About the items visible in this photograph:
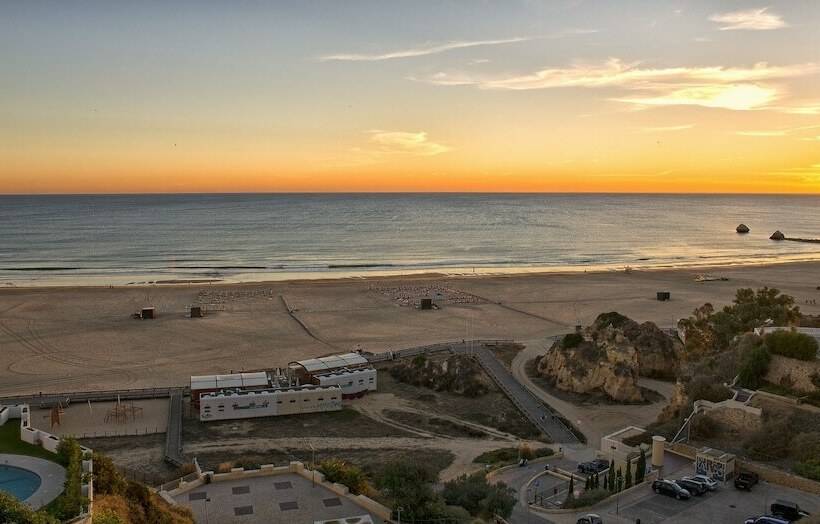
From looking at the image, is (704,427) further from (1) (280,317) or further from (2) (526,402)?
(1) (280,317)

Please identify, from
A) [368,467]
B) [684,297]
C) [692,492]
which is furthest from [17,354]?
[684,297]

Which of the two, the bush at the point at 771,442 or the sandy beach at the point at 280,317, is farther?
the sandy beach at the point at 280,317

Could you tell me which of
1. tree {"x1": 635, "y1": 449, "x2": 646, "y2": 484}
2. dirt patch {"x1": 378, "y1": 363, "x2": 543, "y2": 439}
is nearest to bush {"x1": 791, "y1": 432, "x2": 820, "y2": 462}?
tree {"x1": 635, "y1": 449, "x2": 646, "y2": 484}

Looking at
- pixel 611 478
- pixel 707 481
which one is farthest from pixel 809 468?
pixel 611 478

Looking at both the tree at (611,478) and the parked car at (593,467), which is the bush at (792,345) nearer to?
the parked car at (593,467)

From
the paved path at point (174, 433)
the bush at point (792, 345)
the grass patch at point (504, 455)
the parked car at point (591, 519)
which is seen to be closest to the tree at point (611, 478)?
the parked car at point (591, 519)

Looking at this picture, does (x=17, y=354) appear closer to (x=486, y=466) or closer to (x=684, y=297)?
(x=486, y=466)

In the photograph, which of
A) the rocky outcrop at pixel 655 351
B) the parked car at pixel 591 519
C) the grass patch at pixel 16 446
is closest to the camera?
the parked car at pixel 591 519
